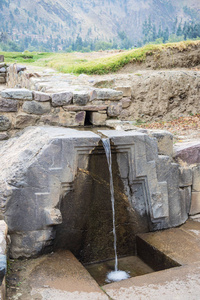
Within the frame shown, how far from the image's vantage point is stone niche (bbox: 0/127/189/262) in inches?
127

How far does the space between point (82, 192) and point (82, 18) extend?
49727 mm

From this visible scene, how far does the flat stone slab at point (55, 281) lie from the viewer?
2.57 metres

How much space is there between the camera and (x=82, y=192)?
3510 mm

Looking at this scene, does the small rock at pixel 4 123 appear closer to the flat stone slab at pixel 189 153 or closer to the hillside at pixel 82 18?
the flat stone slab at pixel 189 153

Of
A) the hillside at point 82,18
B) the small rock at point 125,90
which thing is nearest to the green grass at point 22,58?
the small rock at point 125,90

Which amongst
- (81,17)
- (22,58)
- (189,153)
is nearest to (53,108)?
(189,153)

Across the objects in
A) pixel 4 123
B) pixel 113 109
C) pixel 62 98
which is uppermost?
pixel 62 98

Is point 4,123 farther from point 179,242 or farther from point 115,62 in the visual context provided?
point 115,62

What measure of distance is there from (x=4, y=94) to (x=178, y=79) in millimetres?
5941

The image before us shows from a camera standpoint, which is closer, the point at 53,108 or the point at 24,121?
the point at 24,121

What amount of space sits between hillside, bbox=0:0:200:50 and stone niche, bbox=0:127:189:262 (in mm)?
39197

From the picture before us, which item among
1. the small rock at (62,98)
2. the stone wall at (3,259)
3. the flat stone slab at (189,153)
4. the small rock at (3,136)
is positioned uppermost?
the small rock at (62,98)

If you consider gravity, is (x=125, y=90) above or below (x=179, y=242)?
above

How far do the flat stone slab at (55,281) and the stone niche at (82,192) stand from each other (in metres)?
0.22
